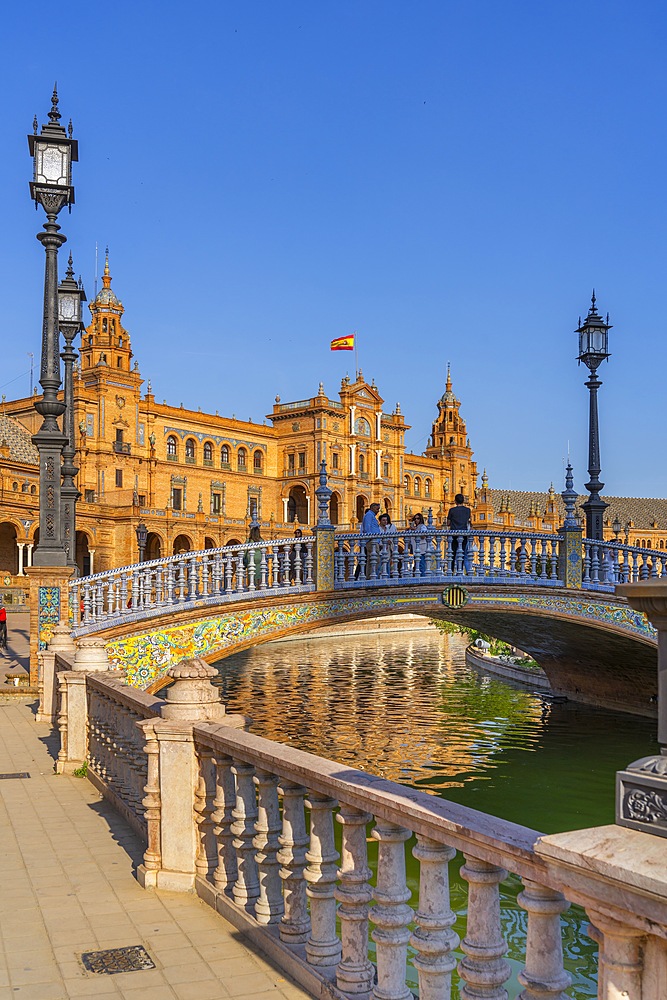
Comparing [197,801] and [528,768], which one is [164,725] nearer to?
[197,801]

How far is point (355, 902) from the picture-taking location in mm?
3670

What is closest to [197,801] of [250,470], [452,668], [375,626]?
[452,668]

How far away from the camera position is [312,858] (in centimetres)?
397

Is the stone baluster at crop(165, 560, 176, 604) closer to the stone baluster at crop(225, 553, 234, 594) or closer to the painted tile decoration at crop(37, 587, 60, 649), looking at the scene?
the stone baluster at crop(225, 553, 234, 594)

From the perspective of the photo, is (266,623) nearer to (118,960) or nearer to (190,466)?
(118,960)

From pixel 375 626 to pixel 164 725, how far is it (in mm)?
40981

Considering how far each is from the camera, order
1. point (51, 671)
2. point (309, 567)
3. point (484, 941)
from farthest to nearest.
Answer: point (309, 567) < point (51, 671) < point (484, 941)

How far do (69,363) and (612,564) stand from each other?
35.7 ft

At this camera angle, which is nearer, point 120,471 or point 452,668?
point 452,668

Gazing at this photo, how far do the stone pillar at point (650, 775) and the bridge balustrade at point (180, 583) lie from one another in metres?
12.1

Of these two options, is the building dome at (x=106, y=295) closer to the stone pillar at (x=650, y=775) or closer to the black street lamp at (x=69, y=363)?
the black street lamp at (x=69, y=363)

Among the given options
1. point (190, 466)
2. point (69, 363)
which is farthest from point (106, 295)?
point (69, 363)

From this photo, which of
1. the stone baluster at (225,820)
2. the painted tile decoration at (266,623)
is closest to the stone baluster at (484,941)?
the stone baluster at (225,820)

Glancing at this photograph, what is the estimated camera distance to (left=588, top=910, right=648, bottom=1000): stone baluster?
7.53 ft
